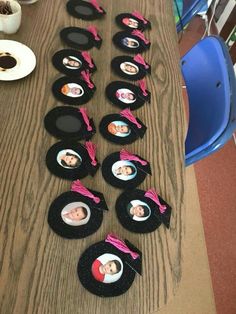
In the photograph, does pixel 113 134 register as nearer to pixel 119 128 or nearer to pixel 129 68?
pixel 119 128

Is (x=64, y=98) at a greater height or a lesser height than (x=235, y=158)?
greater

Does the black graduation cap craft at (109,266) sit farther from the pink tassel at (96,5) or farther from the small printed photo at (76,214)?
the pink tassel at (96,5)

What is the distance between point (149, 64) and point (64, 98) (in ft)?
1.09

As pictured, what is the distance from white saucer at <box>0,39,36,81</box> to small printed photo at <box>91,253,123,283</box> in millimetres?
499

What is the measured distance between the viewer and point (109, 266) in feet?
2.03

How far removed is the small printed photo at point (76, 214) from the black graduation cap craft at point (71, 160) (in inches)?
2.7

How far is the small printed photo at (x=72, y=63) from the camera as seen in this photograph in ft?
3.03

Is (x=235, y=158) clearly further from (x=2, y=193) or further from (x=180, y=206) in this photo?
(x=2, y=193)

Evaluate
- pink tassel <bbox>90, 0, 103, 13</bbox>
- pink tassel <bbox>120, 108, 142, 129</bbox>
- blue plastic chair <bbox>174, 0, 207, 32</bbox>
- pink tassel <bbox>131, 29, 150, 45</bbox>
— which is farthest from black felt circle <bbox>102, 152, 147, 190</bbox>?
blue plastic chair <bbox>174, 0, 207, 32</bbox>

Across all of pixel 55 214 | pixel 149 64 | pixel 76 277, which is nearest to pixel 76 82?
pixel 149 64

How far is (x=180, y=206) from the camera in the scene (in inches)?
29.4

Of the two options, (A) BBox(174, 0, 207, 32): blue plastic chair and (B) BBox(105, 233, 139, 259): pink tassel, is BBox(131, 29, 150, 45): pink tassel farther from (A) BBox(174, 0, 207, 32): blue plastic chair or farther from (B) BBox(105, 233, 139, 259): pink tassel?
(B) BBox(105, 233, 139, 259): pink tassel

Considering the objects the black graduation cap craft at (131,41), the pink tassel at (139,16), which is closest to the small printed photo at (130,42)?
the black graduation cap craft at (131,41)

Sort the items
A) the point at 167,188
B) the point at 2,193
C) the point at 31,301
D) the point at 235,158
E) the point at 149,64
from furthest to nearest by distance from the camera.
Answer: the point at 235,158, the point at 149,64, the point at 167,188, the point at 2,193, the point at 31,301
